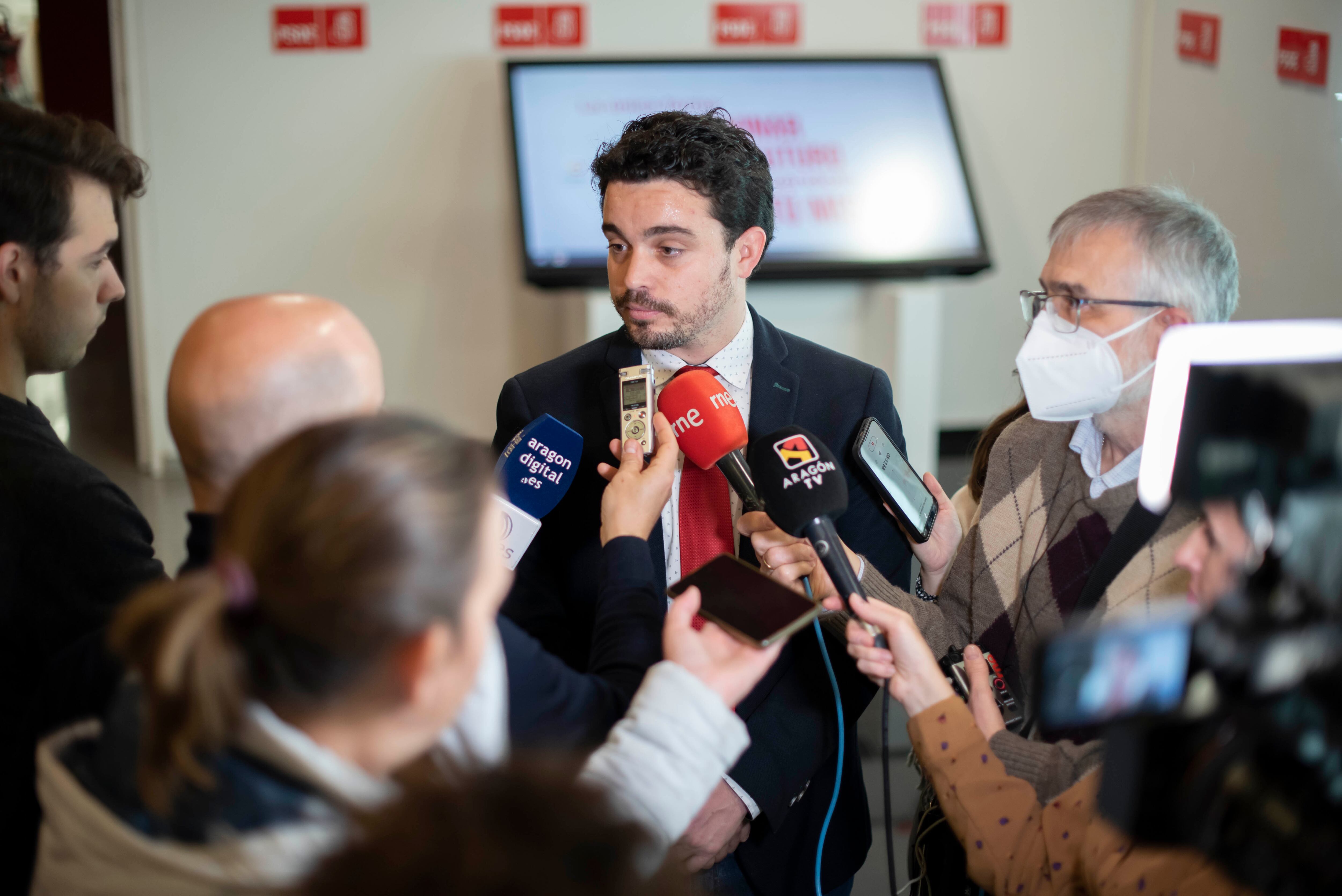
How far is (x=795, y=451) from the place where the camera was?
4.48 ft

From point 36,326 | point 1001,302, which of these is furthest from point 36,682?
point 1001,302

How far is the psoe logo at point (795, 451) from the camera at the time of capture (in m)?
1.34

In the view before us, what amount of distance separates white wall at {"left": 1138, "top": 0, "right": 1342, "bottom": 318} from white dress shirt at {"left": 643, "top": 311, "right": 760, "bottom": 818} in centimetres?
216

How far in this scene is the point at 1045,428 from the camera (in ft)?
5.12

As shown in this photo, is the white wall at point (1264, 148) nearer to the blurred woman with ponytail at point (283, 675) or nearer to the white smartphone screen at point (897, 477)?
the white smartphone screen at point (897, 477)

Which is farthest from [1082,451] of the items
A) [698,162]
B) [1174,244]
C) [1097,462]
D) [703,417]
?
[698,162]

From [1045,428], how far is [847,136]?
10.2 feet

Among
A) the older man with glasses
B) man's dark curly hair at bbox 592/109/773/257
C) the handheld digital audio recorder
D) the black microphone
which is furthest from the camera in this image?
man's dark curly hair at bbox 592/109/773/257

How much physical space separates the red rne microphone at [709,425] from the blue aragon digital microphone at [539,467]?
0.16 meters

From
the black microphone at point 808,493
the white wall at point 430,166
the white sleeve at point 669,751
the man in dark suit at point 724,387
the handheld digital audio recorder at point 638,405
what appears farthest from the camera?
the white wall at point 430,166

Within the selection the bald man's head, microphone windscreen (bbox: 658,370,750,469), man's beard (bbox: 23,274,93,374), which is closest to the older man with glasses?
microphone windscreen (bbox: 658,370,750,469)

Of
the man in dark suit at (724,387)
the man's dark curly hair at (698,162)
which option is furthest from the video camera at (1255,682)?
the man's dark curly hair at (698,162)

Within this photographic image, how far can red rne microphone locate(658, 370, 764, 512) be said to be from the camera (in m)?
1.48

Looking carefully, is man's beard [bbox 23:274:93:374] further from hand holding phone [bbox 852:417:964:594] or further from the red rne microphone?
hand holding phone [bbox 852:417:964:594]
